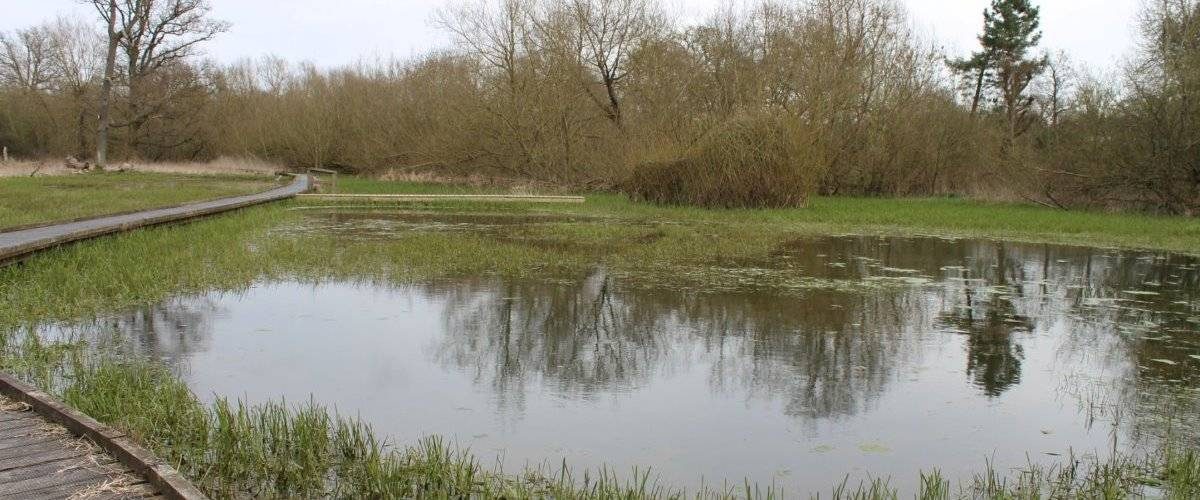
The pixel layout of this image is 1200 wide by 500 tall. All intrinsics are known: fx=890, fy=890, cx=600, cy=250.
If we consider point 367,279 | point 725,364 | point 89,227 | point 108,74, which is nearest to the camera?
point 725,364

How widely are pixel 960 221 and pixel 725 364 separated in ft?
48.1

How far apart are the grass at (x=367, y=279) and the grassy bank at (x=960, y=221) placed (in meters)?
0.06

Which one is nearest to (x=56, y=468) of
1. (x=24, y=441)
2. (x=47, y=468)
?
(x=47, y=468)

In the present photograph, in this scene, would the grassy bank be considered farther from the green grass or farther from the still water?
the green grass

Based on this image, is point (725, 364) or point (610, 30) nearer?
point (725, 364)

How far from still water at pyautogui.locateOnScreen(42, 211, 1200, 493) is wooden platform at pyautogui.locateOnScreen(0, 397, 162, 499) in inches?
56.4

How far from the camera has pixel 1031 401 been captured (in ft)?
18.8

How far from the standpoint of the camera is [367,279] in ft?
34.4

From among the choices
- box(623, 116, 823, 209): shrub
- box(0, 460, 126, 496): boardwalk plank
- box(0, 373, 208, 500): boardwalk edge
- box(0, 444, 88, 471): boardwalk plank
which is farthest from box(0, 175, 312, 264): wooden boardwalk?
box(623, 116, 823, 209): shrub

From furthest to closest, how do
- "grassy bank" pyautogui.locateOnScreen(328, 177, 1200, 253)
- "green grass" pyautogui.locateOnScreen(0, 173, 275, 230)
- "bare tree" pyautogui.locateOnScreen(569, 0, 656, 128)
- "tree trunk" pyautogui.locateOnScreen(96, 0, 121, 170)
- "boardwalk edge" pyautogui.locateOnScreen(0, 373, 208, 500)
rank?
"tree trunk" pyautogui.locateOnScreen(96, 0, 121, 170), "bare tree" pyautogui.locateOnScreen(569, 0, 656, 128), "grassy bank" pyautogui.locateOnScreen(328, 177, 1200, 253), "green grass" pyautogui.locateOnScreen(0, 173, 275, 230), "boardwalk edge" pyautogui.locateOnScreen(0, 373, 208, 500)

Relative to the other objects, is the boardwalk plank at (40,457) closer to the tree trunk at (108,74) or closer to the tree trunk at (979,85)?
the tree trunk at (108,74)

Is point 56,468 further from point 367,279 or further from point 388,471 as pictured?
point 367,279

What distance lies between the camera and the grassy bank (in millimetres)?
16578

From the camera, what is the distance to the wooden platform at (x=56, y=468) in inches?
133
